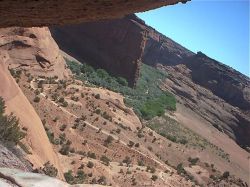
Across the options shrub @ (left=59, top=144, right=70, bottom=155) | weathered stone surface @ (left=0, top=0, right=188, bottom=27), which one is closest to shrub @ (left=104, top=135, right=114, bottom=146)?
shrub @ (left=59, top=144, right=70, bottom=155)

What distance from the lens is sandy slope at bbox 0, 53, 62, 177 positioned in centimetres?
1781

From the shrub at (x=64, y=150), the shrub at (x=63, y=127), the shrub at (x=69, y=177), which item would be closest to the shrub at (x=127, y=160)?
the shrub at (x=63, y=127)

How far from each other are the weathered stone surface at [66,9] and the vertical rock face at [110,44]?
53464 mm

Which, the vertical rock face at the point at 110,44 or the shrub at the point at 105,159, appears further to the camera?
the vertical rock face at the point at 110,44

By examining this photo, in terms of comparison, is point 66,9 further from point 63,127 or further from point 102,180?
point 63,127

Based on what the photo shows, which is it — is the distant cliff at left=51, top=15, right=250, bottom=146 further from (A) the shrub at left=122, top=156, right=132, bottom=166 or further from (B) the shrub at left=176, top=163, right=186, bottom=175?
(A) the shrub at left=122, top=156, right=132, bottom=166

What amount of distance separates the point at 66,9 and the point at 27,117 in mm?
14668

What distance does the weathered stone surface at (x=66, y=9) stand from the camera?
501 centimetres

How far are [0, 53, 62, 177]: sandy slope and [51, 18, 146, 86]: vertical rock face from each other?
39.6 metres

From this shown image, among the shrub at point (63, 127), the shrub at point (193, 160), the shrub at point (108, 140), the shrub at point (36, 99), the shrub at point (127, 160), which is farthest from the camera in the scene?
the shrub at point (193, 160)

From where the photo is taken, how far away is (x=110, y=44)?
197 ft

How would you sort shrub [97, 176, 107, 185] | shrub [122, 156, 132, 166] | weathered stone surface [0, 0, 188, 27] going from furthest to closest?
shrub [122, 156, 132, 166] < shrub [97, 176, 107, 185] < weathered stone surface [0, 0, 188, 27]

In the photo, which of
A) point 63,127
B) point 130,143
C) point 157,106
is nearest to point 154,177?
point 130,143

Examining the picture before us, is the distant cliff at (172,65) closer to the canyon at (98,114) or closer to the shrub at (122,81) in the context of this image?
the canyon at (98,114)
